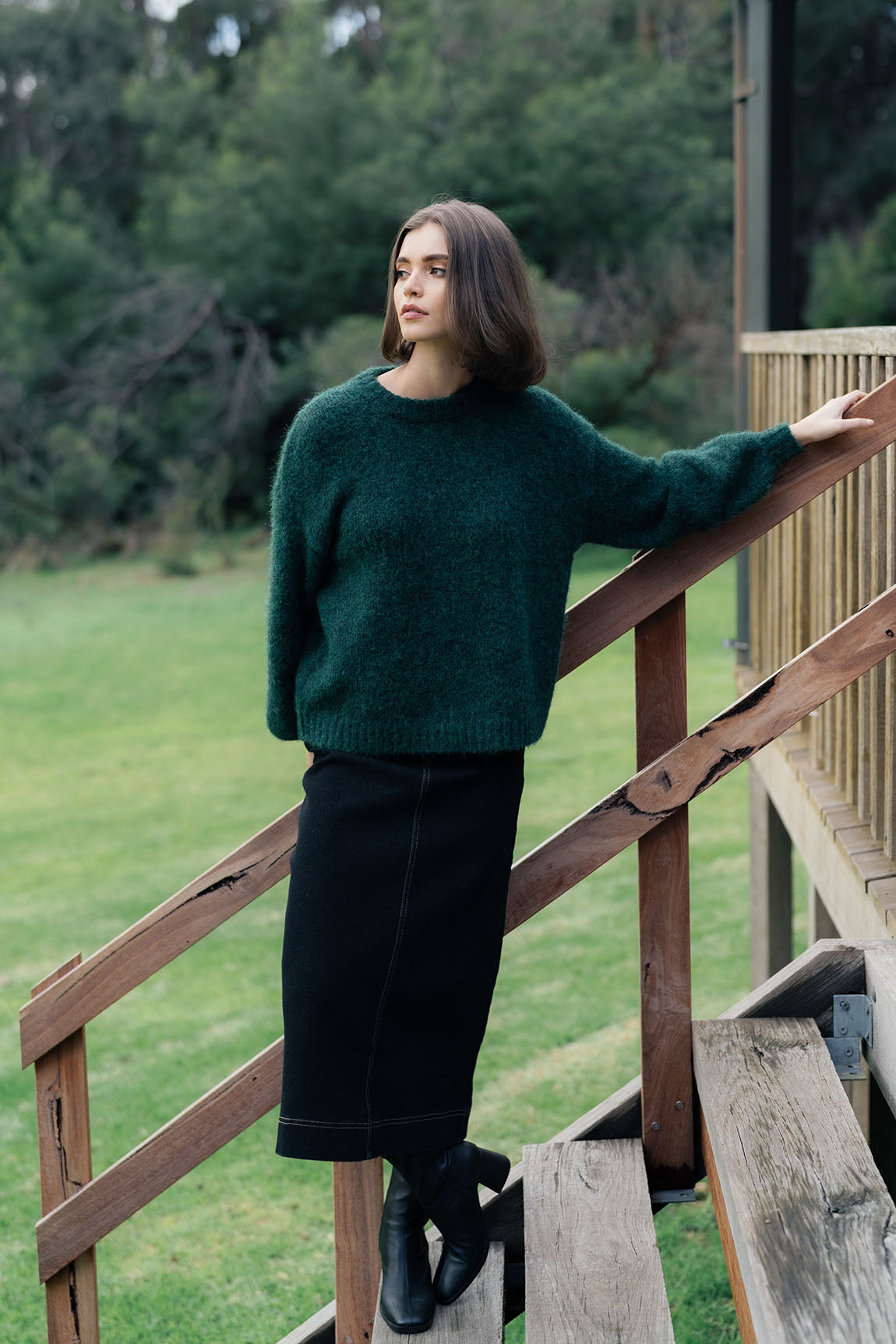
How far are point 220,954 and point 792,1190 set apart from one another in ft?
13.7

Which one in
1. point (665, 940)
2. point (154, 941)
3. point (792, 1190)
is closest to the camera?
point (792, 1190)

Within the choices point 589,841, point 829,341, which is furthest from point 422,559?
point 829,341

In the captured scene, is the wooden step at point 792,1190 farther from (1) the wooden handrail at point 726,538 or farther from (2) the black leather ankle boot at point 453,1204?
(1) the wooden handrail at point 726,538

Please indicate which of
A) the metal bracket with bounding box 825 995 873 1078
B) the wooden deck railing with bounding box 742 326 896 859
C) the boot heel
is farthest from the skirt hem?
the wooden deck railing with bounding box 742 326 896 859

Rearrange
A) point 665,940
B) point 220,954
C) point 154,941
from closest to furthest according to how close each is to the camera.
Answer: point 665,940 → point 154,941 → point 220,954

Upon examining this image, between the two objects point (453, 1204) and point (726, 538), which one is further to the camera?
point (726, 538)

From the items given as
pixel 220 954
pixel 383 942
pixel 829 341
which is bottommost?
pixel 220 954

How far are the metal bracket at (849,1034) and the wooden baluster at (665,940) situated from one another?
0.66 feet

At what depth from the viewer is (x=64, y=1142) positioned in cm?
221

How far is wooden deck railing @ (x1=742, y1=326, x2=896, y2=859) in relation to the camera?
2400 mm

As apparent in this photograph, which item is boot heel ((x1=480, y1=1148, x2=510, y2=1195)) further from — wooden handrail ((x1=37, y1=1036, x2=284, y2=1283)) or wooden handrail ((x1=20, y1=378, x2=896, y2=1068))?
wooden handrail ((x1=20, y1=378, x2=896, y2=1068))

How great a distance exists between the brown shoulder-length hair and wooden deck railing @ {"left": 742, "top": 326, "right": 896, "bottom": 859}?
0.64 m

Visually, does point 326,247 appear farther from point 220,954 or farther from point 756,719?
point 756,719

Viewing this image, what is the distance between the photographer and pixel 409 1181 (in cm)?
192
